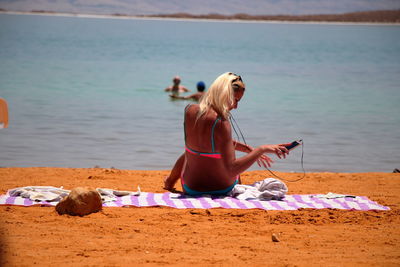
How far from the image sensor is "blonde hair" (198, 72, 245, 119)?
5219 mm

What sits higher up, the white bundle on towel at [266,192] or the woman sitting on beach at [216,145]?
the woman sitting on beach at [216,145]

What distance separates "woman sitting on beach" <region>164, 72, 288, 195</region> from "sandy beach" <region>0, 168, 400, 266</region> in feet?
1.33

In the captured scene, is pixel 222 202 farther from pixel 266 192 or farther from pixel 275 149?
pixel 275 149

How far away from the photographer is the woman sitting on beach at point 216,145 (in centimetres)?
520

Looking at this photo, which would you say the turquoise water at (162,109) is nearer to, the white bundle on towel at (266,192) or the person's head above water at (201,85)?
the person's head above water at (201,85)

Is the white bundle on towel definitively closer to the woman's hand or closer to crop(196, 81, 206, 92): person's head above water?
the woman's hand

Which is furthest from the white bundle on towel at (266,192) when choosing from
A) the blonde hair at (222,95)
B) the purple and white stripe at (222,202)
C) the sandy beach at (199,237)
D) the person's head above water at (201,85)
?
the person's head above water at (201,85)

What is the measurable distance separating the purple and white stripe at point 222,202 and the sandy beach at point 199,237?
0.40ft

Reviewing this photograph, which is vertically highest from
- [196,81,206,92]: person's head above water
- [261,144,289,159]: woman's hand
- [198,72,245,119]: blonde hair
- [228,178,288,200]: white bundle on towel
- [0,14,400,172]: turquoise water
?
[198,72,245,119]: blonde hair

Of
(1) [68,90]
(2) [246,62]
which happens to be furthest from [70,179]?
(2) [246,62]

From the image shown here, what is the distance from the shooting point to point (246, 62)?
28938 millimetres

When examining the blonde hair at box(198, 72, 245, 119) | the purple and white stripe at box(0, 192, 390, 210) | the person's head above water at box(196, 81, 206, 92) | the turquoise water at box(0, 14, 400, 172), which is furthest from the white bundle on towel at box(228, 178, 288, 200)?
the person's head above water at box(196, 81, 206, 92)

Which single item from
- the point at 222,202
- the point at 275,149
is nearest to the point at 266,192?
the point at 222,202

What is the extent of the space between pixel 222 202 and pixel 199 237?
0.94 meters
